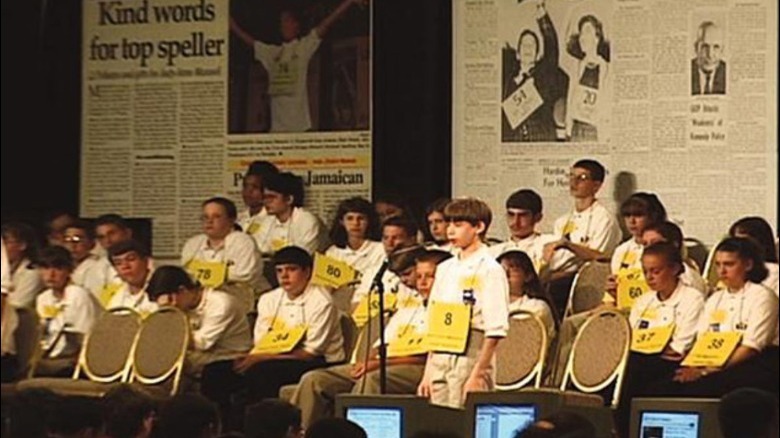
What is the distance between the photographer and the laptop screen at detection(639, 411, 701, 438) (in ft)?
16.0

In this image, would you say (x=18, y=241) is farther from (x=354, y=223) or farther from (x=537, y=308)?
(x=354, y=223)

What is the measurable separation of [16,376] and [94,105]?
3.97ft

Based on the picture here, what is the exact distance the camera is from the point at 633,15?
7.41 m

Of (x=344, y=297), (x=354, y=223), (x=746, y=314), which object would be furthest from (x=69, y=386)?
(x=354, y=223)

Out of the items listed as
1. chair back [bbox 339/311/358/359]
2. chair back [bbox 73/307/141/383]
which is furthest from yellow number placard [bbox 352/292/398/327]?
chair back [bbox 73/307/141/383]

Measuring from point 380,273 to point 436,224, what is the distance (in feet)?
1.64

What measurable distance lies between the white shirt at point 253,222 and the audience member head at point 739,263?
157 cm

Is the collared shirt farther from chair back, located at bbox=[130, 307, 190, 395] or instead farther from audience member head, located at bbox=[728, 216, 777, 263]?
audience member head, located at bbox=[728, 216, 777, 263]

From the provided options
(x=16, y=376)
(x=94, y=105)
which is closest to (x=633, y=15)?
(x=94, y=105)

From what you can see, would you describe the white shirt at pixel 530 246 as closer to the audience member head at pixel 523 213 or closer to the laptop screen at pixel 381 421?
the audience member head at pixel 523 213

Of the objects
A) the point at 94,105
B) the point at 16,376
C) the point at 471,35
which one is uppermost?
the point at 471,35

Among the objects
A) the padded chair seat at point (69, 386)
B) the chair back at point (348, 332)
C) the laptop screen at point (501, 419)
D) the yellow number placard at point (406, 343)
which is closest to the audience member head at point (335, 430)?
the padded chair seat at point (69, 386)

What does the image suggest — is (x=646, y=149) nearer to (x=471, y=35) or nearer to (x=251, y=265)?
(x=471, y=35)

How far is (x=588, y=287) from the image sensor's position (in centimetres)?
675
